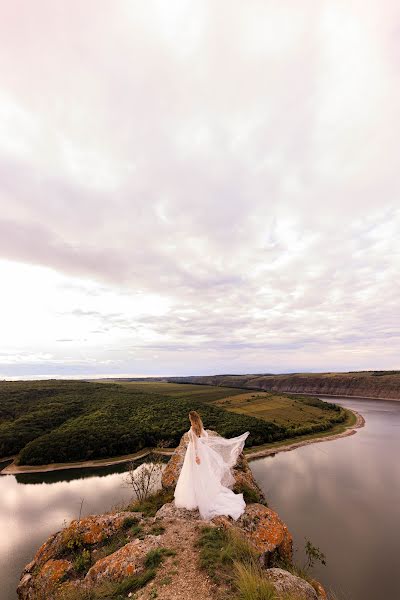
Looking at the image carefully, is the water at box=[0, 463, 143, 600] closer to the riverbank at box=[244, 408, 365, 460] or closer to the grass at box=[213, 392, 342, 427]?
the riverbank at box=[244, 408, 365, 460]

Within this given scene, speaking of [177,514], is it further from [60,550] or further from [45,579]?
[45,579]

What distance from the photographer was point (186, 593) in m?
6.11

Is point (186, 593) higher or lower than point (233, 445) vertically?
lower

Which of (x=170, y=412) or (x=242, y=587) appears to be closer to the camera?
(x=242, y=587)

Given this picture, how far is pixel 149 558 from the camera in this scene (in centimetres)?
745

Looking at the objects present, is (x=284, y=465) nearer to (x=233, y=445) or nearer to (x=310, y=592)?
(x=233, y=445)

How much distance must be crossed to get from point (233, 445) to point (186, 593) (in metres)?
7.87

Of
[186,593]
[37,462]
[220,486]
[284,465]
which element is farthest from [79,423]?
[186,593]

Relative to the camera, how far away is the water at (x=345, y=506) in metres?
16.6

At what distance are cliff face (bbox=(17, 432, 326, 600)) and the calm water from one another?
27.0ft

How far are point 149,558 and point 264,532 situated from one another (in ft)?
14.2

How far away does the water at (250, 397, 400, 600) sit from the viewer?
16609 mm

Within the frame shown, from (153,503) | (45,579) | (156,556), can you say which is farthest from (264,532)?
(45,579)

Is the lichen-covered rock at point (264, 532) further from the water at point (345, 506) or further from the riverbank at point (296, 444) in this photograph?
the riverbank at point (296, 444)
